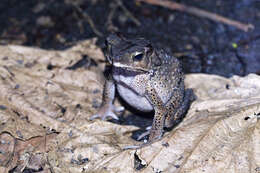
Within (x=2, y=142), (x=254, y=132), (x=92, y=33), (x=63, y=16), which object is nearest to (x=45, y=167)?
(x=2, y=142)

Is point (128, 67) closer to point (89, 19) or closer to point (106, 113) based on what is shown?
point (106, 113)

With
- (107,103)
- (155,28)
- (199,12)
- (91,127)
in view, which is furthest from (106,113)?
(199,12)

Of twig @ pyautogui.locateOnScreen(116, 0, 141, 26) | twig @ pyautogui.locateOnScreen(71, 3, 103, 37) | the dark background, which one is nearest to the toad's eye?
the dark background

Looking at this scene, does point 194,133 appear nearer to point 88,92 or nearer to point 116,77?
point 116,77

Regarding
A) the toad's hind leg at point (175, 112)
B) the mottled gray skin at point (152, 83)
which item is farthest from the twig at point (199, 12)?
the toad's hind leg at point (175, 112)

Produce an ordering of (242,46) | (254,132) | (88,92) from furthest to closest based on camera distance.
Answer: (242,46)
(88,92)
(254,132)

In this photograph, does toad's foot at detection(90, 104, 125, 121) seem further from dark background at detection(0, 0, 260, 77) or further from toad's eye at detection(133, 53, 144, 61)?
dark background at detection(0, 0, 260, 77)
